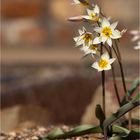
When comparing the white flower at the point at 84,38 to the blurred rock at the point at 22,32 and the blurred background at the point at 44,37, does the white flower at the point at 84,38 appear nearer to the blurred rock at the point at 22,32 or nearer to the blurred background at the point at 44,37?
the blurred background at the point at 44,37

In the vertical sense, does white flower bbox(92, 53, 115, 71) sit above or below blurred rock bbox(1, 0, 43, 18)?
below

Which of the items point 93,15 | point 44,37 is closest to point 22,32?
point 44,37

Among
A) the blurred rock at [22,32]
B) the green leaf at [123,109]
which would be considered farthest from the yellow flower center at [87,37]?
the blurred rock at [22,32]

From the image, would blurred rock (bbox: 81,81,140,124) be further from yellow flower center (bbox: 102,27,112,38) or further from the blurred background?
the blurred background

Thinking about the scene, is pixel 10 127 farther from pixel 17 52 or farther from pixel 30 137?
pixel 17 52

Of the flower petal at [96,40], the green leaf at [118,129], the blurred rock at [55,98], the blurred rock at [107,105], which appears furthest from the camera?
the blurred rock at [55,98]

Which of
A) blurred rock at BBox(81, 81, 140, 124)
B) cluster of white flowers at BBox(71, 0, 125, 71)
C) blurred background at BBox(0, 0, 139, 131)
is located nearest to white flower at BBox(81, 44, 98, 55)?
cluster of white flowers at BBox(71, 0, 125, 71)
